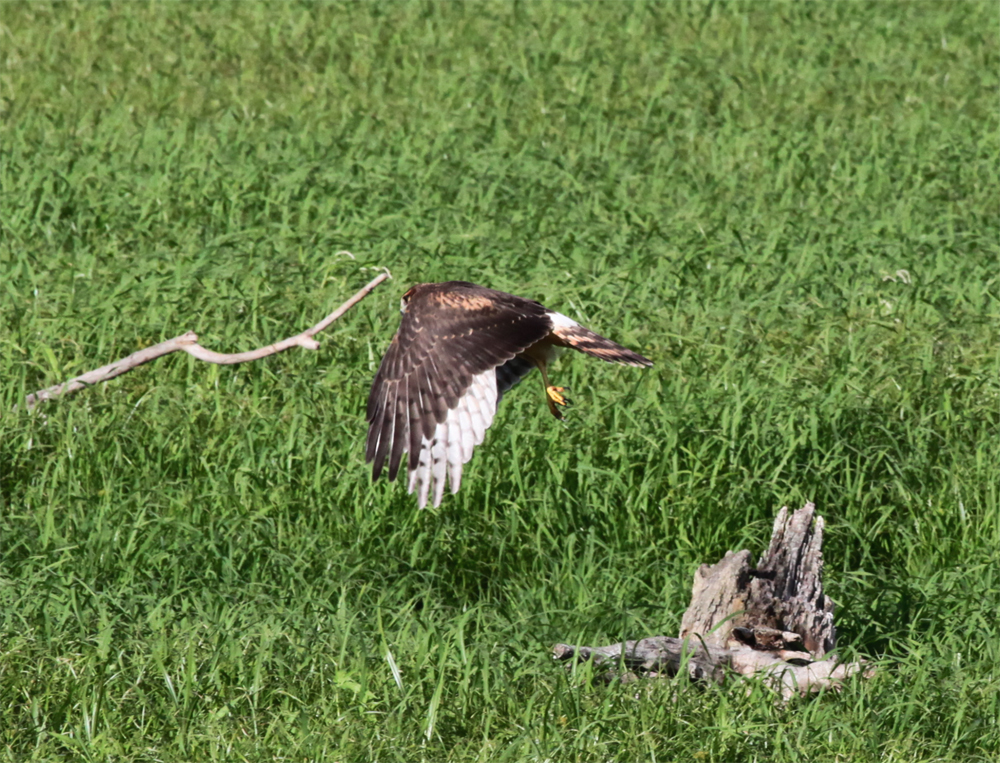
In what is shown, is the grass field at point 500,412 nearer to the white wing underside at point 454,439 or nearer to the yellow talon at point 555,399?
the yellow talon at point 555,399

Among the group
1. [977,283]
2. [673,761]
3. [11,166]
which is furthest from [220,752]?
[11,166]

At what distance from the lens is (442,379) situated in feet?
14.5

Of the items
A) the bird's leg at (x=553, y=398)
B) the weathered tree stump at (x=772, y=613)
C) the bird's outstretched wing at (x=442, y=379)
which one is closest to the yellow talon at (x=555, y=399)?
the bird's leg at (x=553, y=398)

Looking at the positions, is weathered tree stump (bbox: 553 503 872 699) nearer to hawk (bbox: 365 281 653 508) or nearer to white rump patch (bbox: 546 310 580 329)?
hawk (bbox: 365 281 653 508)

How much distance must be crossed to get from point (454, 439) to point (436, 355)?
30cm

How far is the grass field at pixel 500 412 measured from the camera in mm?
4316

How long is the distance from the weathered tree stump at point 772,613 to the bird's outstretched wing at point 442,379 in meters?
→ 0.78

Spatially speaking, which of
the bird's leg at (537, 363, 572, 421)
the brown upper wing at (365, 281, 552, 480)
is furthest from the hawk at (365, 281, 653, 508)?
the bird's leg at (537, 363, 572, 421)

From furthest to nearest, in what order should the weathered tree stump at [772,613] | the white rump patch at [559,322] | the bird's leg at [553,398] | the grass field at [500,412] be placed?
the bird's leg at [553,398] → the white rump patch at [559,322] → the weathered tree stump at [772,613] → the grass field at [500,412]

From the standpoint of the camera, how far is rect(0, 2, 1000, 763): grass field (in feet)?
14.2

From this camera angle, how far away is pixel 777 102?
10.7 m

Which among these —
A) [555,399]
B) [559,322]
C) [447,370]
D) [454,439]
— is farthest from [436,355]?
[555,399]

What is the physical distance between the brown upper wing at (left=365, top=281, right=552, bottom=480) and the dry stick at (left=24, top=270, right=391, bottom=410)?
0.21 m

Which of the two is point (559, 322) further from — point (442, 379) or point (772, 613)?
point (772, 613)
